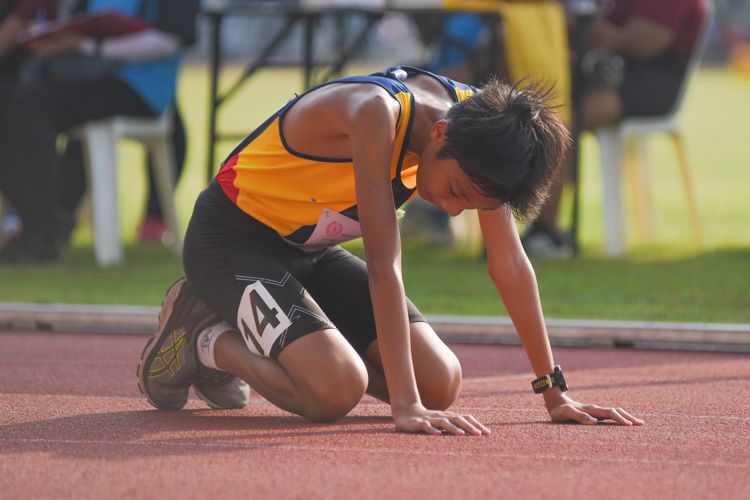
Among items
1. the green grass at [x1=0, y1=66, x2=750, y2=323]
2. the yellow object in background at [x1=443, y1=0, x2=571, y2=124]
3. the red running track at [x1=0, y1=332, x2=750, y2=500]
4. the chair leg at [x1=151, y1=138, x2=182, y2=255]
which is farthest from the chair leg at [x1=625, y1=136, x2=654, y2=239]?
the red running track at [x1=0, y1=332, x2=750, y2=500]

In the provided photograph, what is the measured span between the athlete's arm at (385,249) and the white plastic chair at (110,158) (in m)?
3.90

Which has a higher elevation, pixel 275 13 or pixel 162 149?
pixel 275 13

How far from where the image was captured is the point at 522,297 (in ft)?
10.1

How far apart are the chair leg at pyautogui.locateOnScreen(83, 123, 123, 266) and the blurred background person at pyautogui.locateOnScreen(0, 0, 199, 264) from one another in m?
0.15

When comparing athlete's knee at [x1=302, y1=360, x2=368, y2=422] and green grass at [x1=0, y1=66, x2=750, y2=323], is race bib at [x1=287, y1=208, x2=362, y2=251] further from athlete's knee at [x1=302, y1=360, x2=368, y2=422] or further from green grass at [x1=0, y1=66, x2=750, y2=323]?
green grass at [x1=0, y1=66, x2=750, y2=323]

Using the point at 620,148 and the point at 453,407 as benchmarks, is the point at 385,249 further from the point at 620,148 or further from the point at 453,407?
the point at 620,148

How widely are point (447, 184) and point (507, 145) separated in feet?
0.64

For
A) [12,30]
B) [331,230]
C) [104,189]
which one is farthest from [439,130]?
[12,30]

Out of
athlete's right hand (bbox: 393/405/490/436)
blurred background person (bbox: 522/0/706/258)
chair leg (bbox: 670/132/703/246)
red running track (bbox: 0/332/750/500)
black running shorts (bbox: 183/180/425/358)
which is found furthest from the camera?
chair leg (bbox: 670/132/703/246)

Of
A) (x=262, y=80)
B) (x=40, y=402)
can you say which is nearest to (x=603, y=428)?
(x=40, y=402)

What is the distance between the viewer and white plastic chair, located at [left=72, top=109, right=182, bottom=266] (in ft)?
20.9

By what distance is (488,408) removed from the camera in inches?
129

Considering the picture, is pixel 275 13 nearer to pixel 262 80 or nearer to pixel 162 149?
pixel 162 149

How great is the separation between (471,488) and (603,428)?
2.38ft
